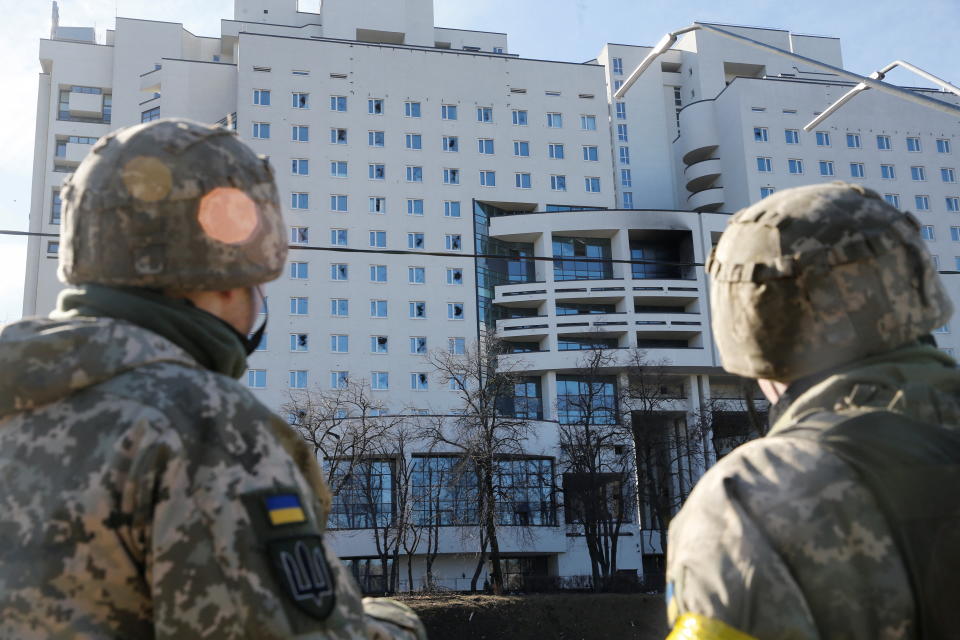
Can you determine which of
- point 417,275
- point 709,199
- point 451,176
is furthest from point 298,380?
point 709,199

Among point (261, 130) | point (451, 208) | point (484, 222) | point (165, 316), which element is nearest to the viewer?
point (165, 316)

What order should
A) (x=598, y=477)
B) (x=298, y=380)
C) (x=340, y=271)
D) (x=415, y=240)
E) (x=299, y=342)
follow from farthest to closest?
(x=415, y=240) → (x=340, y=271) → (x=299, y=342) → (x=298, y=380) → (x=598, y=477)

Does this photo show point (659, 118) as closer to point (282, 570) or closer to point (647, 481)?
point (647, 481)

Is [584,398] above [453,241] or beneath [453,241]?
beneath

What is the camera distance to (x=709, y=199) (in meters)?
80.5

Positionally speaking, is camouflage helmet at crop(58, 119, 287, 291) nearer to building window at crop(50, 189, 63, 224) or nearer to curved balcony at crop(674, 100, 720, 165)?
building window at crop(50, 189, 63, 224)

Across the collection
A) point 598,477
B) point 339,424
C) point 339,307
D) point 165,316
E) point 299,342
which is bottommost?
point 598,477

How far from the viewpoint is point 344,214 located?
69.8m

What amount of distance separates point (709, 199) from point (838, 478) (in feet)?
265

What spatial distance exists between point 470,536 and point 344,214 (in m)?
26.0

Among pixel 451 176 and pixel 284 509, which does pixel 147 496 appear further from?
pixel 451 176

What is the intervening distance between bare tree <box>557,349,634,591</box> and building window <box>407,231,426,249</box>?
1504cm

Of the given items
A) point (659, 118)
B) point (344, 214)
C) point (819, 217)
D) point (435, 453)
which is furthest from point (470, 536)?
point (819, 217)

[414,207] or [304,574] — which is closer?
[304,574]
